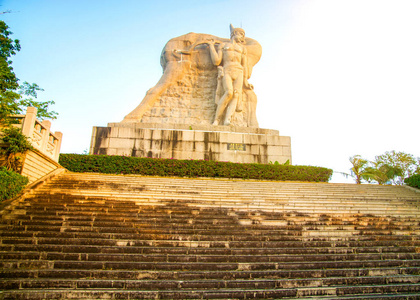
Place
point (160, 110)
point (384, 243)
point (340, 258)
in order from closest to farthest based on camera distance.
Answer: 1. point (340, 258)
2. point (384, 243)
3. point (160, 110)

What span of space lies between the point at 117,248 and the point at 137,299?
3.84 ft

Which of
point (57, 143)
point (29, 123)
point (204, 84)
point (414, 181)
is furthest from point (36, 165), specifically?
point (414, 181)

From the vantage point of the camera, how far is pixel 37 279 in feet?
11.9

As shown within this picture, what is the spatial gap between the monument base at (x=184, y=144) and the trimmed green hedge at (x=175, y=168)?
44.8 inches

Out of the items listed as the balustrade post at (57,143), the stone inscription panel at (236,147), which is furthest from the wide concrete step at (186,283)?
the stone inscription panel at (236,147)

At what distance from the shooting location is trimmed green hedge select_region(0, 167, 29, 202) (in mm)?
5816

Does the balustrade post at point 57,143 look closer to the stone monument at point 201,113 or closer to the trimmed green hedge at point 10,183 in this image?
the stone monument at point 201,113

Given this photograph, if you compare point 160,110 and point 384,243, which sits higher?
point 160,110

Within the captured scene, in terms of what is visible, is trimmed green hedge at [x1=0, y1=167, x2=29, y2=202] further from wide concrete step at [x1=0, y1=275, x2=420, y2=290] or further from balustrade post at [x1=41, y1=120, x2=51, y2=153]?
wide concrete step at [x1=0, y1=275, x2=420, y2=290]

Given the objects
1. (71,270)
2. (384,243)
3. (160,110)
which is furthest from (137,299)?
(160,110)

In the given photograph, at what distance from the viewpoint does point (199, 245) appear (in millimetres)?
4707

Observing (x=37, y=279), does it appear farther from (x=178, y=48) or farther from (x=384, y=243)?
(x=178, y=48)

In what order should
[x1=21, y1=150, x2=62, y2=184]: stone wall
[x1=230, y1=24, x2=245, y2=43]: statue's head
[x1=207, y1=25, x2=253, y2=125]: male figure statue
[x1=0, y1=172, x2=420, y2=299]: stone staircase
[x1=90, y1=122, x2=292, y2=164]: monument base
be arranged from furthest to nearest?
[x1=230, y1=24, x2=245, y2=43]: statue's head
[x1=207, y1=25, x2=253, y2=125]: male figure statue
[x1=90, y1=122, x2=292, y2=164]: monument base
[x1=21, y1=150, x2=62, y2=184]: stone wall
[x1=0, y1=172, x2=420, y2=299]: stone staircase

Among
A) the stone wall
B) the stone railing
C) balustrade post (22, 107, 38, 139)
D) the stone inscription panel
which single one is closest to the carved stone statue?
the stone inscription panel
